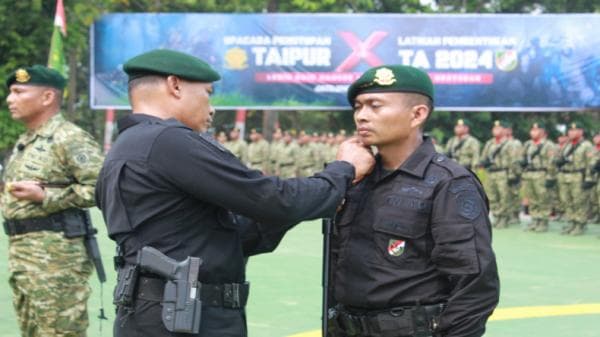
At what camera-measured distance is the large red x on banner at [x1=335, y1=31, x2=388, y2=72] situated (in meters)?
19.1

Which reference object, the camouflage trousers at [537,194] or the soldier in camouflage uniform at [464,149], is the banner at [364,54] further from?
the camouflage trousers at [537,194]

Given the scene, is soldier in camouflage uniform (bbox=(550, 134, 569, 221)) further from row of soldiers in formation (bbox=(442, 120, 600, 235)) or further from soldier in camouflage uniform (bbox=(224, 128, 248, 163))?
soldier in camouflage uniform (bbox=(224, 128, 248, 163))

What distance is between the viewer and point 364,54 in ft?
62.6

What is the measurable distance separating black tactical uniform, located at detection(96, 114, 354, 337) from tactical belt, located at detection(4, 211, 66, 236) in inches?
78.4

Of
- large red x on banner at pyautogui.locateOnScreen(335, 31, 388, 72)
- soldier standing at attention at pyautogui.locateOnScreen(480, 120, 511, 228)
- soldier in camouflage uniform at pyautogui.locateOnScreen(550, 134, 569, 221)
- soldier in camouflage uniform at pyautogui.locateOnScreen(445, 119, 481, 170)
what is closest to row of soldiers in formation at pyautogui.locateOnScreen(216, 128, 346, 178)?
large red x on banner at pyautogui.locateOnScreen(335, 31, 388, 72)

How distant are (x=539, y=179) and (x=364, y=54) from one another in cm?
471

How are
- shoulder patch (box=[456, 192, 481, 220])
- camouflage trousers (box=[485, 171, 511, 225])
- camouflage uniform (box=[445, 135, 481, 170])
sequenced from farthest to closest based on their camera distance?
camouflage uniform (box=[445, 135, 481, 170]) < camouflage trousers (box=[485, 171, 511, 225]) < shoulder patch (box=[456, 192, 481, 220])

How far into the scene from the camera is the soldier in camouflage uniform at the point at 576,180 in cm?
1532

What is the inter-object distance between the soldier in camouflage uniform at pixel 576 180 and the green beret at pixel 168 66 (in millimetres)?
13042

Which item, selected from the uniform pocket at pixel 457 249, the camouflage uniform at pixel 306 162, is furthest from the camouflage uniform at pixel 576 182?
the uniform pocket at pixel 457 249

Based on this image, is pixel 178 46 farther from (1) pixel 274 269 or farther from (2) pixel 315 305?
(2) pixel 315 305

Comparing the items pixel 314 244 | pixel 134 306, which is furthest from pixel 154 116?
pixel 314 244

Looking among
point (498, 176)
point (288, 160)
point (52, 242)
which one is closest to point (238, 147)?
point (288, 160)

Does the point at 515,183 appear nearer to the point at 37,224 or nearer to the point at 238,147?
the point at 238,147
